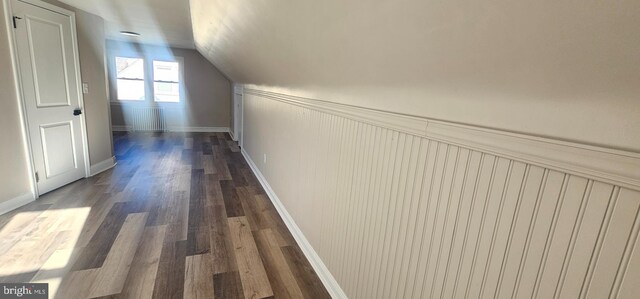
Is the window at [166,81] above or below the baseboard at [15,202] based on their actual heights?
above

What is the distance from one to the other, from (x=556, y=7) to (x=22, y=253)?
3.06 meters

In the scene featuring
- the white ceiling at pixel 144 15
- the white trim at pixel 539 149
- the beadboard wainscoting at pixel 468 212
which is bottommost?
the beadboard wainscoting at pixel 468 212

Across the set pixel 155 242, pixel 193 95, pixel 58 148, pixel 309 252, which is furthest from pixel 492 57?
pixel 193 95

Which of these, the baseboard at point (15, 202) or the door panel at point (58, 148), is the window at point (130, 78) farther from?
the baseboard at point (15, 202)

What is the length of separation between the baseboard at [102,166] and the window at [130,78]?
10.1 ft

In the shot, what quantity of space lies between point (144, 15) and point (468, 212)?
4.07 metres

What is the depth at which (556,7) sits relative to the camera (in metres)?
0.49

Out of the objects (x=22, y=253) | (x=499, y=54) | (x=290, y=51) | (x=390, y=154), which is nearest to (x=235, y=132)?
(x=22, y=253)

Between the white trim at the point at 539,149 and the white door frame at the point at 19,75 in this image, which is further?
the white door frame at the point at 19,75

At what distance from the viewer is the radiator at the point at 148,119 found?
664 centimetres

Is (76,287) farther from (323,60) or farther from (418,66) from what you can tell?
(418,66)

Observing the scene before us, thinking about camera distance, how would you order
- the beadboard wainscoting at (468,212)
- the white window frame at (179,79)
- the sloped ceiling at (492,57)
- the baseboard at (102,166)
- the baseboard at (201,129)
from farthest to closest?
the baseboard at (201,129), the white window frame at (179,79), the baseboard at (102,166), the beadboard wainscoting at (468,212), the sloped ceiling at (492,57)

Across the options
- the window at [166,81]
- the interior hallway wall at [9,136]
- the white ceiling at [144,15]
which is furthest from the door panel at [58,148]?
the window at [166,81]

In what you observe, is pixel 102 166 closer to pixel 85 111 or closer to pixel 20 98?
pixel 85 111
